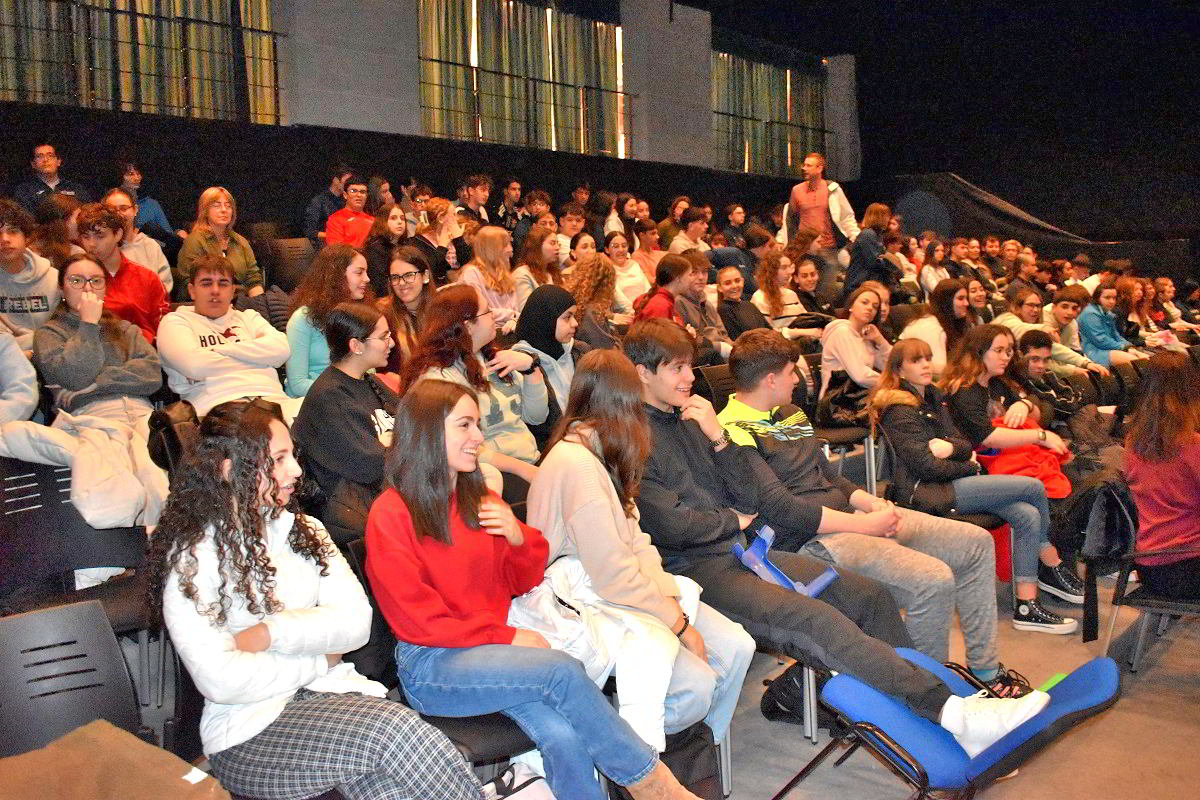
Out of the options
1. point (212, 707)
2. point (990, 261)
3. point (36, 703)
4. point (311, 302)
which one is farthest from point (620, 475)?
point (990, 261)

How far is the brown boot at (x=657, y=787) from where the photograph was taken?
103 inches

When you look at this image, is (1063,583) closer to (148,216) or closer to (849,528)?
(849,528)

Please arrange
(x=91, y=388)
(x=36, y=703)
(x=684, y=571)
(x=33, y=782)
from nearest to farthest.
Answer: (x=33, y=782) → (x=36, y=703) → (x=684, y=571) → (x=91, y=388)

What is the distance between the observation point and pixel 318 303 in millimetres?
4539

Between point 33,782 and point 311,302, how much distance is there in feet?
9.54

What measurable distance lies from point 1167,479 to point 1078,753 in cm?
109

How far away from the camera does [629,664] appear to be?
2.80m

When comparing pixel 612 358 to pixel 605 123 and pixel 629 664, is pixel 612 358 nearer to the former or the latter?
pixel 629 664

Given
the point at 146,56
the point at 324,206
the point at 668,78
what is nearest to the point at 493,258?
the point at 324,206

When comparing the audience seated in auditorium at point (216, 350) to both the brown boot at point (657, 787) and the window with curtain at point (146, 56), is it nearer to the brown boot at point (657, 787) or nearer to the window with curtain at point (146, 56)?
the brown boot at point (657, 787)

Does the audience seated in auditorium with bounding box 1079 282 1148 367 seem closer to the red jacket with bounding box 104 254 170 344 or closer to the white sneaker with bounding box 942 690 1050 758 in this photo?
the white sneaker with bounding box 942 690 1050 758

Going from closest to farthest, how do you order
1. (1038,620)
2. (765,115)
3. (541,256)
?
(1038,620), (541,256), (765,115)

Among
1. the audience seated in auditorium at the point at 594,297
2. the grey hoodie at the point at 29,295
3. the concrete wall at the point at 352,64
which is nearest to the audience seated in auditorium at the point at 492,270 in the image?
the audience seated in auditorium at the point at 594,297

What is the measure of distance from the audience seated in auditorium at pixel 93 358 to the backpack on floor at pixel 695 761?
2.20 m
